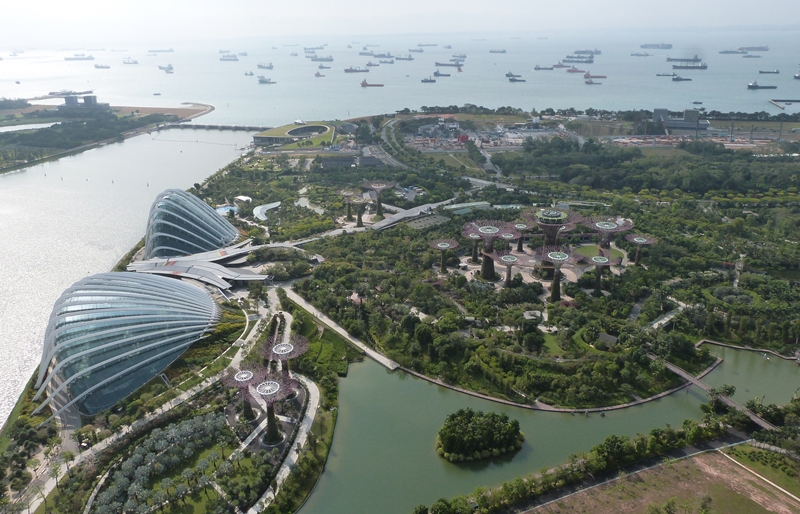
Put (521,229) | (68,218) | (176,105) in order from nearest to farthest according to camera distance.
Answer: (521,229) → (68,218) → (176,105)

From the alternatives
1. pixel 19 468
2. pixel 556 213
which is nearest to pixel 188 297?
pixel 19 468

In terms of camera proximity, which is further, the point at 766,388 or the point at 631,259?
the point at 631,259

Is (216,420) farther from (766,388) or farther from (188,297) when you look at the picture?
(766,388)

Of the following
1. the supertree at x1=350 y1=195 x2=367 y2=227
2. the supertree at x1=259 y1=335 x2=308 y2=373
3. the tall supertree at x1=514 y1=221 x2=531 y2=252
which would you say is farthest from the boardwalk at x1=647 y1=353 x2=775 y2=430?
the supertree at x1=350 y1=195 x2=367 y2=227

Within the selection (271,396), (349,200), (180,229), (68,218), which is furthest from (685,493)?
(68,218)

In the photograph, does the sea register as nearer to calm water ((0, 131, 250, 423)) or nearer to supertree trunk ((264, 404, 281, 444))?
calm water ((0, 131, 250, 423))

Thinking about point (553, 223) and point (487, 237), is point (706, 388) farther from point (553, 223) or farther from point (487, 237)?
point (487, 237)

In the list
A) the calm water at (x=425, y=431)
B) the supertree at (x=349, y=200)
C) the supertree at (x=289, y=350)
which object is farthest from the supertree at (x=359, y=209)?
the supertree at (x=289, y=350)
